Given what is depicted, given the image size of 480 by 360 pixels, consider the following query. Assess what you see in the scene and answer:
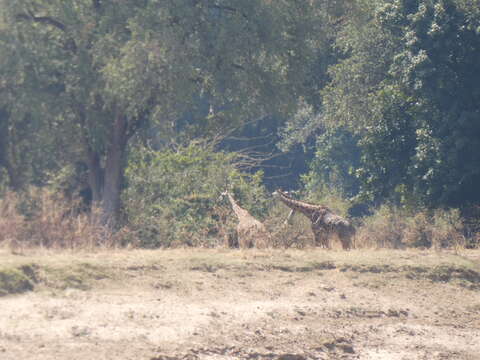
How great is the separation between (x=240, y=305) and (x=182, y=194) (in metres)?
8.18

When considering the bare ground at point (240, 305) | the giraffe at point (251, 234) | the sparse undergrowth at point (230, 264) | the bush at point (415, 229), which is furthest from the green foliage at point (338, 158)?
the bare ground at point (240, 305)

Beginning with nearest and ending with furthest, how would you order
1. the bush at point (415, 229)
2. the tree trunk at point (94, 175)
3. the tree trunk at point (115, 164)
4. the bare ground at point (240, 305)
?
the bare ground at point (240, 305) < the bush at point (415, 229) < the tree trunk at point (115, 164) < the tree trunk at point (94, 175)

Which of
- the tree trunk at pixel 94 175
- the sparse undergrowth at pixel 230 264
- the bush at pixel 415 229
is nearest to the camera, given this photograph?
the sparse undergrowth at pixel 230 264

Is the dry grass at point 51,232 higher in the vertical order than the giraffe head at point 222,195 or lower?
lower

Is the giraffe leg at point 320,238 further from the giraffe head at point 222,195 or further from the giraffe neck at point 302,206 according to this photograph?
the giraffe head at point 222,195

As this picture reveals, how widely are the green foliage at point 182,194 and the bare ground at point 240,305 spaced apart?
3.84m

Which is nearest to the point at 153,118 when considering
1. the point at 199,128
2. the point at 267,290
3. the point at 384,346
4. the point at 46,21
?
the point at 199,128

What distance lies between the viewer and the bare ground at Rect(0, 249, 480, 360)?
22.6 ft

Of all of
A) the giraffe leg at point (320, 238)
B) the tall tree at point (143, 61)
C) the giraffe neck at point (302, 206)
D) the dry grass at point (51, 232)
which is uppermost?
the tall tree at point (143, 61)

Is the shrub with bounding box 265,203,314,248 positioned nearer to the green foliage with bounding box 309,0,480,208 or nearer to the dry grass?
the dry grass

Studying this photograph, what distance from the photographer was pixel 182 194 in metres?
16.0

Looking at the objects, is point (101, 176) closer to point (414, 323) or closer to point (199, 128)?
point (199, 128)

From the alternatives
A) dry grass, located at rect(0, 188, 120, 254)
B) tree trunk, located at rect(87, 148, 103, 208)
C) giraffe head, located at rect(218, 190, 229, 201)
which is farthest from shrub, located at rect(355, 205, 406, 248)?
tree trunk, located at rect(87, 148, 103, 208)

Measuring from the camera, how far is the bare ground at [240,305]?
22.6 ft
